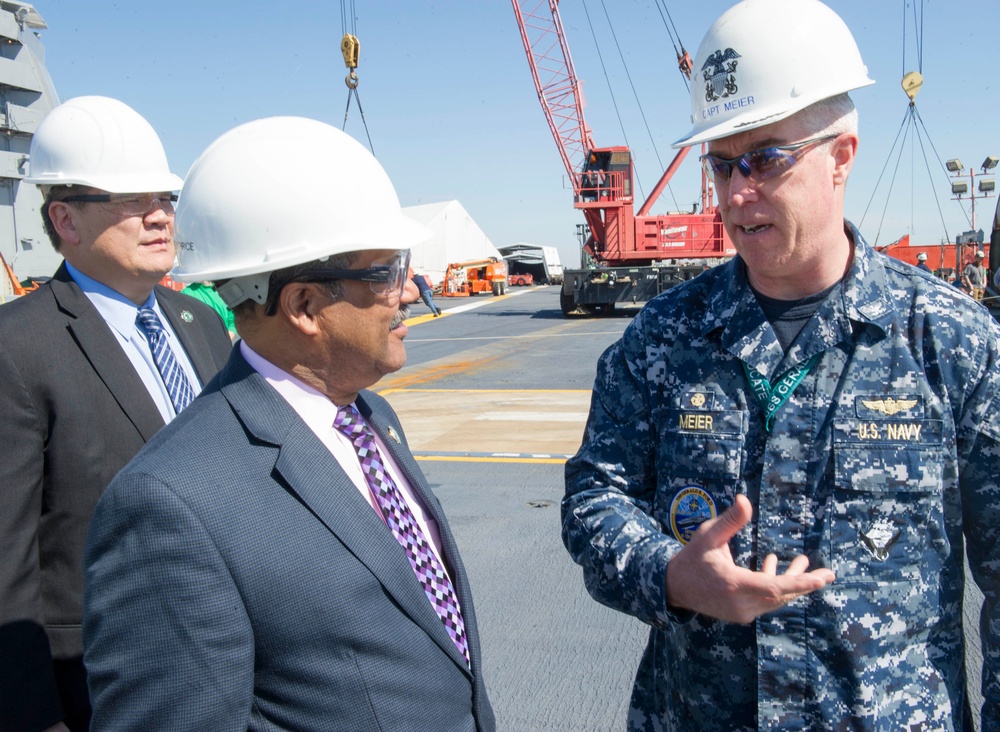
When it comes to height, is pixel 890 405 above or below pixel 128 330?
below

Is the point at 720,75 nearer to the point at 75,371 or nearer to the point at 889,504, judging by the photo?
the point at 889,504

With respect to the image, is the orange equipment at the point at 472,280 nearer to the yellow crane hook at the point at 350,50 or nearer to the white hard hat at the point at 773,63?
the yellow crane hook at the point at 350,50

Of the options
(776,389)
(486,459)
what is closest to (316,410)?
(776,389)

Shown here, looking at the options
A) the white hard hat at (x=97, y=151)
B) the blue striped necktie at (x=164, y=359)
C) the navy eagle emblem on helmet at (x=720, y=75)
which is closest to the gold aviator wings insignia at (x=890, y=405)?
the navy eagle emblem on helmet at (x=720, y=75)

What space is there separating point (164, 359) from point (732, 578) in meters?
1.86

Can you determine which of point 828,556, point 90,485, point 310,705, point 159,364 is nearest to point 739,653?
point 828,556

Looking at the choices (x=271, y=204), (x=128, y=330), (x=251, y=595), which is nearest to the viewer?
(x=251, y=595)

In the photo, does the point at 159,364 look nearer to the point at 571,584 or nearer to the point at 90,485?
the point at 90,485

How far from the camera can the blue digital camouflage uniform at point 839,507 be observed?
1565 mm

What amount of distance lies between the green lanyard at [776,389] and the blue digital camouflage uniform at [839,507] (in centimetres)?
2

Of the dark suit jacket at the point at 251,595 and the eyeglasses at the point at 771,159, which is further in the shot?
the eyeglasses at the point at 771,159

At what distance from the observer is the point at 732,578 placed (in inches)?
53.5

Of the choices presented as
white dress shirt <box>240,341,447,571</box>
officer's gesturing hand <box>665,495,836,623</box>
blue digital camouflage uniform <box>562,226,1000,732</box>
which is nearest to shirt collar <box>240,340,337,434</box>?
white dress shirt <box>240,341,447,571</box>

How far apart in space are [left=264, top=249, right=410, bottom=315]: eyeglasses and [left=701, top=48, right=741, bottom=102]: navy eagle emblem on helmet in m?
0.76
